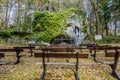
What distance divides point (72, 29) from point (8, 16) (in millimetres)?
16884

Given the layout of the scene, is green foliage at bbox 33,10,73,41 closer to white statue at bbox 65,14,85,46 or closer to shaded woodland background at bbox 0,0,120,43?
shaded woodland background at bbox 0,0,120,43

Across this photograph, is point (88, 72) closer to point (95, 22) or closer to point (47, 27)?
point (47, 27)

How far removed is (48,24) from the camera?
2519 cm

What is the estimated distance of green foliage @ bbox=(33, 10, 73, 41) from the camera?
974 inches

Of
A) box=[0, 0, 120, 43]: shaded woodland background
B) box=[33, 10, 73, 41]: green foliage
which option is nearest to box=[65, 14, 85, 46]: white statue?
box=[0, 0, 120, 43]: shaded woodland background

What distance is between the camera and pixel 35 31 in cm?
2534

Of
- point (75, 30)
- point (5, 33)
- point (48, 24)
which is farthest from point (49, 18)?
point (5, 33)

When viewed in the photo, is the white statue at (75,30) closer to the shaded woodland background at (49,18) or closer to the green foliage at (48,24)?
the shaded woodland background at (49,18)

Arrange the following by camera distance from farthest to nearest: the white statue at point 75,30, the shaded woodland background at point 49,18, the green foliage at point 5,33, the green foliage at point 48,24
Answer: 1. the green foliage at point 5,33
2. the shaded woodland background at point 49,18
3. the white statue at point 75,30
4. the green foliage at point 48,24

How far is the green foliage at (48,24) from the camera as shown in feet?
81.2

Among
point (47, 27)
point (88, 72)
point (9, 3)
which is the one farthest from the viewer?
point (9, 3)

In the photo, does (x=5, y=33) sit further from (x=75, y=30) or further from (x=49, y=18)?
(x=75, y=30)

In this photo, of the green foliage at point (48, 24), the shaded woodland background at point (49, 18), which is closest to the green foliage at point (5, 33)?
the shaded woodland background at point (49, 18)

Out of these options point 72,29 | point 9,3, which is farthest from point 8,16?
point 72,29
